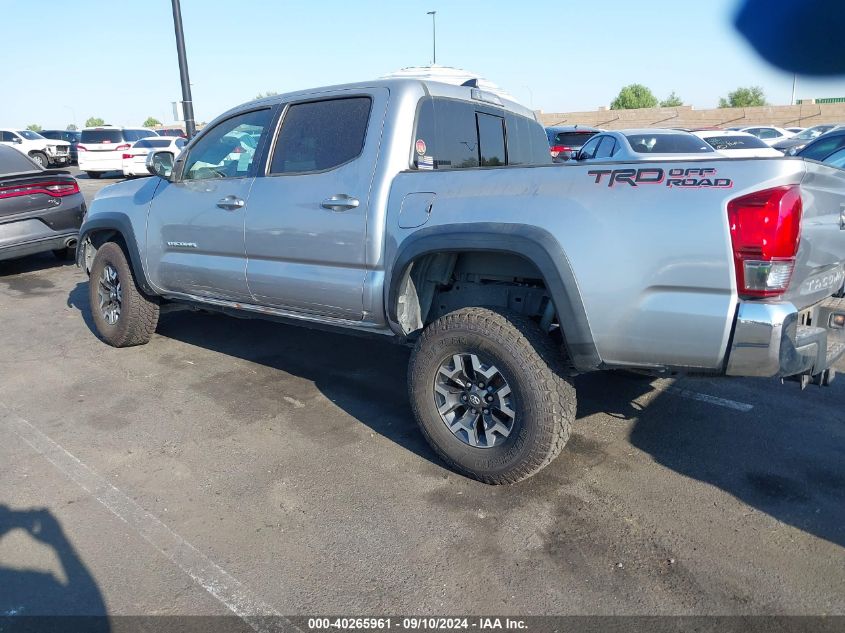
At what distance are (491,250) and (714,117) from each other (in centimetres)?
4421

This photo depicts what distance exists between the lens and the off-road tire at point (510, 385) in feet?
10.1

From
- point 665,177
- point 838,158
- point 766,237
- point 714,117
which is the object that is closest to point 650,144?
point 838,158

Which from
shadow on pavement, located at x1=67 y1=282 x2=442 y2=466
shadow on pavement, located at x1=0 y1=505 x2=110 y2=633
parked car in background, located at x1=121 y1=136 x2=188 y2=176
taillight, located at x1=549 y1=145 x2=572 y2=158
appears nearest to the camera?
shadow on pavement, located at x1=0 y1=505 x2=110 y2=633

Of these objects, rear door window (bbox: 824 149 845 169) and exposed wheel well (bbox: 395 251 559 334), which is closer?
exposed wheel well (bbox: 395 251 559 334)

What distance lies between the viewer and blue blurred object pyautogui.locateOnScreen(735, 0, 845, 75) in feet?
11.9

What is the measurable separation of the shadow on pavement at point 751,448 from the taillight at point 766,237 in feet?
3.87

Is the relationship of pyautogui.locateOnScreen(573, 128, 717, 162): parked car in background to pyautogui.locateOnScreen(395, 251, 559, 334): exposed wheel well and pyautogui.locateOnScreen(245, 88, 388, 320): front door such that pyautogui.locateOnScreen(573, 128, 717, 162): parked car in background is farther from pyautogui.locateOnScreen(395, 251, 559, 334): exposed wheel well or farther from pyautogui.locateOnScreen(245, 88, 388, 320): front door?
pyautogui.locateOnScreen(395, 251, 559, 334): exposed wheel well

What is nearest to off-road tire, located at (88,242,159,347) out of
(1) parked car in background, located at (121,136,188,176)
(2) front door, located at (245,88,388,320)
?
(2) front door, located at (245,88,388,320)

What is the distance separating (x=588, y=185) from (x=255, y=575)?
2170 mm

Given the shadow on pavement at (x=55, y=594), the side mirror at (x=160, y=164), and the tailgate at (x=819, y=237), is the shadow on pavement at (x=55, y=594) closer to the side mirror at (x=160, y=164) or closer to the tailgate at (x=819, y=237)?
the side mirror at (x=160, y=164)

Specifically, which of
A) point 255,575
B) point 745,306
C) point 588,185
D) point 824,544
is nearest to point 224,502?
point 255,575

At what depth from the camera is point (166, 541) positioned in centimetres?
293

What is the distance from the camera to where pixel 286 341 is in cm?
582

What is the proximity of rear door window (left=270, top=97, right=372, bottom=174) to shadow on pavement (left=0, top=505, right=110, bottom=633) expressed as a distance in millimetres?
2402
